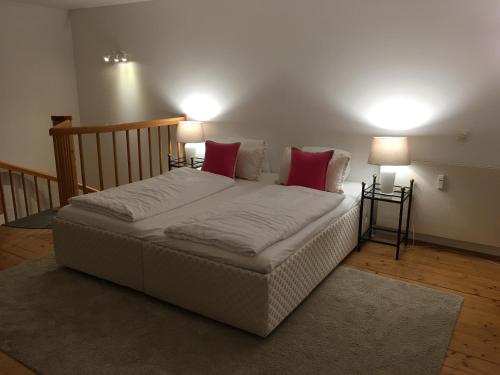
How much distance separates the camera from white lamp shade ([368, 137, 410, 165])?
11.0 ft

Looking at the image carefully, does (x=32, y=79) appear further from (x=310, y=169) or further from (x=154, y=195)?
(x=310, y=169)

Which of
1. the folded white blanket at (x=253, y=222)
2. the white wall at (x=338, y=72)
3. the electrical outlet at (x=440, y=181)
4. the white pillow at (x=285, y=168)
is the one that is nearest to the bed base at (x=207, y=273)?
the folded white blanket at (x=253, y=222)

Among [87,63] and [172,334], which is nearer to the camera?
[172,334]

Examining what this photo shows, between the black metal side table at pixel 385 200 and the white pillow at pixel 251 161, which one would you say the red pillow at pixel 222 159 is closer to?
the white pillow at pixel 251 161

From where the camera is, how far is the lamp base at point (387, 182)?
3459 mm

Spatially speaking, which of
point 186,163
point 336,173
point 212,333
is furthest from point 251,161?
point 212,333

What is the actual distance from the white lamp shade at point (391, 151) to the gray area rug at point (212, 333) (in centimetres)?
99

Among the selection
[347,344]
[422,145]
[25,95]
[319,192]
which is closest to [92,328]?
[347,344]

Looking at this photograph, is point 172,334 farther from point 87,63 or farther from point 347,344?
point 87,63

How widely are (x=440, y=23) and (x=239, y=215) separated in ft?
7.27

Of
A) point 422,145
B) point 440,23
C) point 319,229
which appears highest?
point 440,23

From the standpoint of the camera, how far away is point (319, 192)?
329cm

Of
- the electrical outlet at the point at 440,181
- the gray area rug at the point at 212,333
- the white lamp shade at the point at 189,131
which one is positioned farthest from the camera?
the white lamp shade at the point at 189,131

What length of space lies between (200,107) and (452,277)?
3090 millimetres
